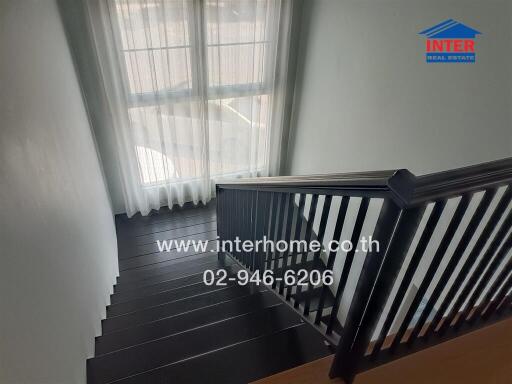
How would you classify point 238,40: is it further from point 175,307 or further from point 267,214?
point 175,307

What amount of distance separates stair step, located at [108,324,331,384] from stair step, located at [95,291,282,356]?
0.41 m

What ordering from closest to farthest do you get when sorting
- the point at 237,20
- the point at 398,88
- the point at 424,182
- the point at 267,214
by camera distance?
the point at 424,182
the point at 267,214
the point at 398,88
the point at 237,20

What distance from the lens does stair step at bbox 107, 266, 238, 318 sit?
257 centimetres

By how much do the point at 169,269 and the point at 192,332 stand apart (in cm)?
141

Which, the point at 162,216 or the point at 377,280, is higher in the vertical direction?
the point at 377,280

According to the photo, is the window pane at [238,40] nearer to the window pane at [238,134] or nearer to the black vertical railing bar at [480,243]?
the window pane at [238,134]

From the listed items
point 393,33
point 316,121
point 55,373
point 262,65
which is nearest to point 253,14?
point 262,65

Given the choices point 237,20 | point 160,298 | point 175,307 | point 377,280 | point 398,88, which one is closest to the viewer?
point 377,280

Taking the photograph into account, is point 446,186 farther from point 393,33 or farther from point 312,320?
point 393,33

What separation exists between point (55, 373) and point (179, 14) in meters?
2.83

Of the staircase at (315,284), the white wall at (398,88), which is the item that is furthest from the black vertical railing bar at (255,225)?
the white wall at (398,88)

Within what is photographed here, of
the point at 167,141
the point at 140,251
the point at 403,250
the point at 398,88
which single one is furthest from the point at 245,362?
the point at 167,141

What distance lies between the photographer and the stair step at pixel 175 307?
2.32m

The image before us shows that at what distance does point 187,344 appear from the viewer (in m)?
1.94
